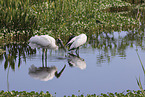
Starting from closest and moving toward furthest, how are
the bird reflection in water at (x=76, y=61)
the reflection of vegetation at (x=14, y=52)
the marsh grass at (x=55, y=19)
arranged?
the bird reflection in water at (x=76, y=61)
the reflection of vegetation at (x=14, y=52)
the marsh grass at (x=55, y=19)

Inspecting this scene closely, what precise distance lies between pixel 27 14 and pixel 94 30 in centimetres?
410

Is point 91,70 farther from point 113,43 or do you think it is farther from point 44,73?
point 113,43

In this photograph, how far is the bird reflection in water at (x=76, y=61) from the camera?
10370 mm

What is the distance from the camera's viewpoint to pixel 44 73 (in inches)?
371

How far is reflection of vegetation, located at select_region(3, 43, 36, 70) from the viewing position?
10.8 m

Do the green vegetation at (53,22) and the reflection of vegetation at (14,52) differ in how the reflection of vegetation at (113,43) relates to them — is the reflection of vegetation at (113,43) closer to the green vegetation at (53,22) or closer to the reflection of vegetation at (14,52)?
the green vegetation at (53,22)

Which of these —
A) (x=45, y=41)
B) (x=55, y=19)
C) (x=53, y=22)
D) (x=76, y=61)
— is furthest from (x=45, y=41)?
(x=55, y=19)

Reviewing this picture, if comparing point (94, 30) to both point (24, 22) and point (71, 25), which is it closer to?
point (71, 25)

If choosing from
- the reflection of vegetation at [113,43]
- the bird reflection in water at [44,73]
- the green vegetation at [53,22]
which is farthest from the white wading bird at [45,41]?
the reflection of vegetation at [113,43]

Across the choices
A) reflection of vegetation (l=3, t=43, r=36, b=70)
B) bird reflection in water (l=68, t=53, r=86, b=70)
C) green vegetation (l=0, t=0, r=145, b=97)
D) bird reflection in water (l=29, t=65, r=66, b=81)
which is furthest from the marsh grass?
bird reflection in water (l=29, t=65, r=66, b=81)

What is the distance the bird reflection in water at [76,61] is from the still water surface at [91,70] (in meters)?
0.04

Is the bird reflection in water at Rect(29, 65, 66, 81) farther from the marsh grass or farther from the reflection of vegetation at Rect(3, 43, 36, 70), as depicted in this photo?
the marsh grass

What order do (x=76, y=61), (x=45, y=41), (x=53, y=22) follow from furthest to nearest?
(x=53, y=22) → (x=76, y=61) → (x=45, y=41)

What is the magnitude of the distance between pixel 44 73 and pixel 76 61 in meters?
1.81
